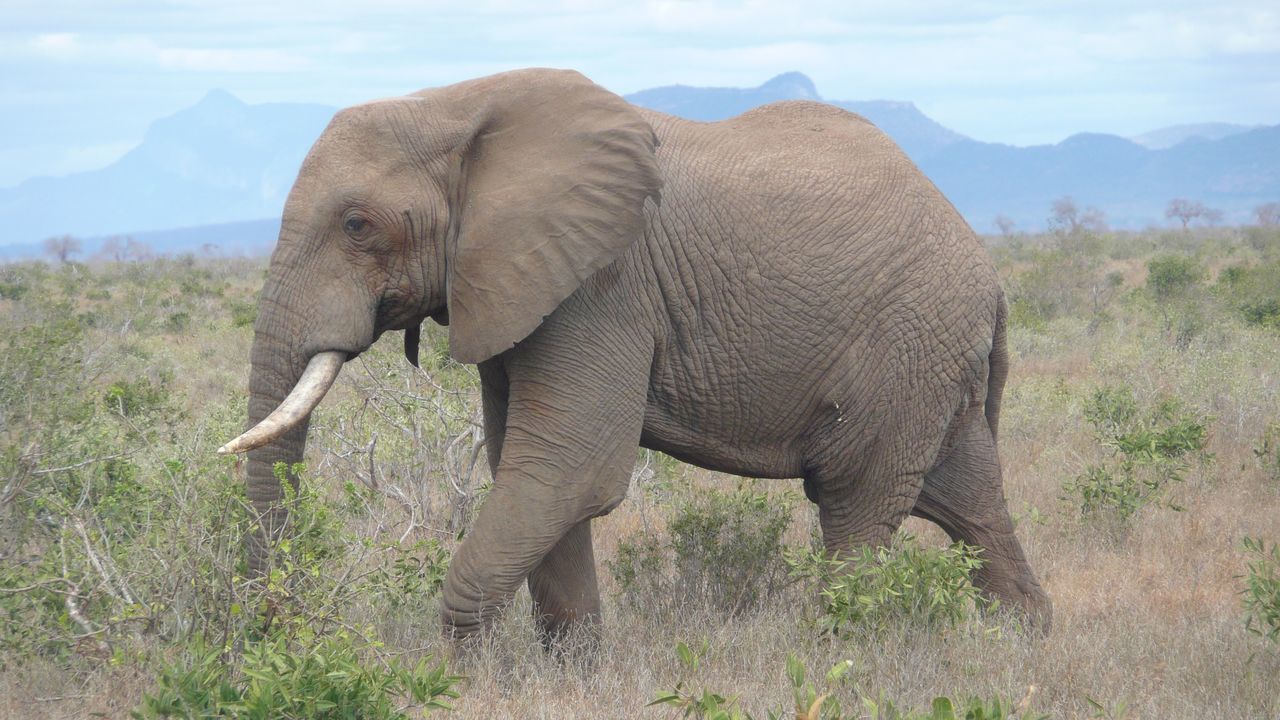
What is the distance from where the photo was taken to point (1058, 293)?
2106 cm

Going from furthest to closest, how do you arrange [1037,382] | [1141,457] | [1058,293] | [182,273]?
[182,273]
[1058,293]
[1037,382]
[1141,457]

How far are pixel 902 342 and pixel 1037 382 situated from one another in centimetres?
770

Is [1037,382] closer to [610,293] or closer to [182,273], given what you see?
[610,293]

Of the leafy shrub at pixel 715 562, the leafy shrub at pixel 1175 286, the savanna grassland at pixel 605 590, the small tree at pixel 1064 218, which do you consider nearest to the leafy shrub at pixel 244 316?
the savanna grassland at pixel 605 590

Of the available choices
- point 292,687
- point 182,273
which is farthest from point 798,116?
point 182,273

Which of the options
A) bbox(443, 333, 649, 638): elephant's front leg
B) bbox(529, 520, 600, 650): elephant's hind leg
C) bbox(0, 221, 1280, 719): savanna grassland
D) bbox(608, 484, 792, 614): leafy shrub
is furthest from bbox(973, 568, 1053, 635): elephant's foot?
bbox(443, 333, 649, 638): elephant's front leg

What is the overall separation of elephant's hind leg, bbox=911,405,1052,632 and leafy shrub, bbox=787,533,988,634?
106cm

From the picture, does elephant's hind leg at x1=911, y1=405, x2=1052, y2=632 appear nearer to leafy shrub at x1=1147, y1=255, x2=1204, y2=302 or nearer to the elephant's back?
the elephant's back

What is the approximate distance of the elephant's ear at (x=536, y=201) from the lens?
15.4 ft

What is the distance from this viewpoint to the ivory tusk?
4.22 m

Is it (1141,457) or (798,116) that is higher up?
(798,116)

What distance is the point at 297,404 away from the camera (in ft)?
14.6

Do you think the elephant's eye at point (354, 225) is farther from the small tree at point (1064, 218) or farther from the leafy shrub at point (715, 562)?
the small tree at point (1064, 218)

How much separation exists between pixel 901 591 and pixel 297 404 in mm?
2462
